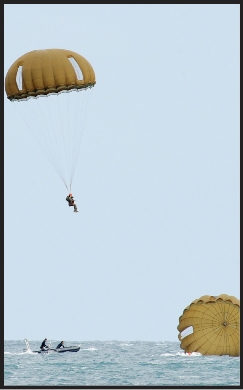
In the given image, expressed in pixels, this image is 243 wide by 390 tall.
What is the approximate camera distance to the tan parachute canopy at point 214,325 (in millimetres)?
53625

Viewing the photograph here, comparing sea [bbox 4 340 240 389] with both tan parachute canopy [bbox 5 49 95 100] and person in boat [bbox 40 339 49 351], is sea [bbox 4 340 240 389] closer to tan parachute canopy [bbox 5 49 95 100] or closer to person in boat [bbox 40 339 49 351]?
person in boat [bbox 40 339 49 351]

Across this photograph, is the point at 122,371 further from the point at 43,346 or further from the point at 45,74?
the point at 45,74

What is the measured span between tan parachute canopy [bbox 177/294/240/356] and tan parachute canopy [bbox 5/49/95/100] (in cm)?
1270

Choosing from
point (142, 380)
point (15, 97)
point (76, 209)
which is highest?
point (15, 97)

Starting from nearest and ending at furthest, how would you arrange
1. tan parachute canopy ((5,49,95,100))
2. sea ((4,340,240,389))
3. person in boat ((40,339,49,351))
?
sea ((4,340,240,389))
tan parachute canopy ((5,49,95,100))
person in boat ((40,339,49,351))

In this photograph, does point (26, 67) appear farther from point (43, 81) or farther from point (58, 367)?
point (58, 367)

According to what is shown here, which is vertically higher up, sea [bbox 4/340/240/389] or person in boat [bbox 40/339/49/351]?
person in boat [bbox 40/339/49/351]

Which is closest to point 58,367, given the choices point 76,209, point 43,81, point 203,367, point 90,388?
point 203,367

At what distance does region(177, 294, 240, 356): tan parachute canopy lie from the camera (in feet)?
176

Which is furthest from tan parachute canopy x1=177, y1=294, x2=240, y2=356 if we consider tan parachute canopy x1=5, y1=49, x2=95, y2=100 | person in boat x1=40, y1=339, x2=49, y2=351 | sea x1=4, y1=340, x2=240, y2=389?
tan parachute canopy x1=5, y1=49, x2=95, y2=100

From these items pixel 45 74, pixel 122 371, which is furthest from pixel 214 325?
pixel 45 74

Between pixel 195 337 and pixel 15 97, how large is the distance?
1477 centimetres

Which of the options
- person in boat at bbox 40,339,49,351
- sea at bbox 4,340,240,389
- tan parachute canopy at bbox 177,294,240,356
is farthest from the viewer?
person in boat at bbox 40,339,49,351

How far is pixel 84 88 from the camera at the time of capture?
159 ft
